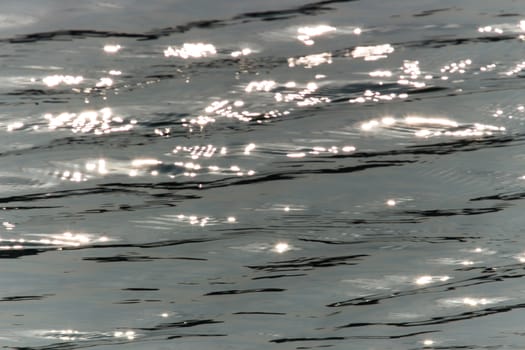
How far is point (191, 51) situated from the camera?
2.29 metres

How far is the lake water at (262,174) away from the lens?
1691 millimetres

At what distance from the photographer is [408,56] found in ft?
7.43

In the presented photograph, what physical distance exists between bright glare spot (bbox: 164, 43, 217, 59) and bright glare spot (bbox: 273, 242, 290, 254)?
65 centimetres

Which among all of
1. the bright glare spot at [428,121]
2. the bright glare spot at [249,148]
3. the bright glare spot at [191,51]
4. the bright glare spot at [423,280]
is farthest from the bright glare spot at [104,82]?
the bright glare spot at [423,280]

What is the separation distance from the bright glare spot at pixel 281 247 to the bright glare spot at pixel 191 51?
65 cm

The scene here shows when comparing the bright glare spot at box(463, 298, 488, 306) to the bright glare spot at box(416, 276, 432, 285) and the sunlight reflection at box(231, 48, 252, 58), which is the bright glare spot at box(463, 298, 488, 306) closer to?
the bright glare spot at box(416, 276, 432, 285)

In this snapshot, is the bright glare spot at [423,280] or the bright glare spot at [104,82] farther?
the bright glare spot at [104,82]

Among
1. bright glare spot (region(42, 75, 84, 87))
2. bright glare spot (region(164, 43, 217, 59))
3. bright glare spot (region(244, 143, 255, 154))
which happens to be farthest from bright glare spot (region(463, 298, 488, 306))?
bright glare spot (region(42, 75, 84, 87))

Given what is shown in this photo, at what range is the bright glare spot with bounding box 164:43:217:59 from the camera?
2.29 m

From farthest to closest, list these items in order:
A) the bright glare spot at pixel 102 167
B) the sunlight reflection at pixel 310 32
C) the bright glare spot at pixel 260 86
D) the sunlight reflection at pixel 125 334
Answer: the sunlight reflection at pixel 310 32 → the bright glare spot at pixel 260 86 → the bright glare spot at pixel 102 167 → the sunlight reflection at pixel 125 334

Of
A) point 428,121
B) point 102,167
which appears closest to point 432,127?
point 428,121

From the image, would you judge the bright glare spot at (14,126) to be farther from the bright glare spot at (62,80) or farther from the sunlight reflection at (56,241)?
the sunlight reflection at (56,241)

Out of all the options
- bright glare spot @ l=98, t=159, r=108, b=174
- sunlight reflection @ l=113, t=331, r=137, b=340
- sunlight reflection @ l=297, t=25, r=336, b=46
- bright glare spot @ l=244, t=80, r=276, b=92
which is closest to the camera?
sunlight reflection @ l=113, t=331, r=137, b=340

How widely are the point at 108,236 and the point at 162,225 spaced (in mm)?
112
